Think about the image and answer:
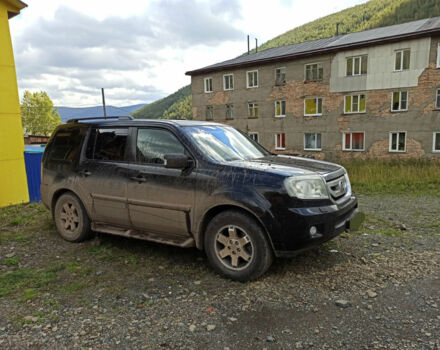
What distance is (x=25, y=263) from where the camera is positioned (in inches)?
177

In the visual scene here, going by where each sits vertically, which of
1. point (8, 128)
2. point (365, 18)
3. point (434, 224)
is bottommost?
point (434, 224)

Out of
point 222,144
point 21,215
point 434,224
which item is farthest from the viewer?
point 21,215

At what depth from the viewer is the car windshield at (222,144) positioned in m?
4.15

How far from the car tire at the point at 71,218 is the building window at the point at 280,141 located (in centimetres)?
2756

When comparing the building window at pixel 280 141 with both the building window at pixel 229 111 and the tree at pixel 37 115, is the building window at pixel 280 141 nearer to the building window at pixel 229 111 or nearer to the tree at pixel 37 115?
the building window at pixel 229 111

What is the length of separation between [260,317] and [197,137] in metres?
2.30

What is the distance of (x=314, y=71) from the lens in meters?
28.3

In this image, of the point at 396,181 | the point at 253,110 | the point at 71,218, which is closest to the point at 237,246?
the point at 71,218

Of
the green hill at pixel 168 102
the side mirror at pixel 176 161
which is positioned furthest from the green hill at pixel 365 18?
the side mirror at pixel 176 161

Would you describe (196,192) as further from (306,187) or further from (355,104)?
(355,104)

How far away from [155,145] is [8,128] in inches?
Result: 252

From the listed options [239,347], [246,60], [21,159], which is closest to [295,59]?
[246,60]

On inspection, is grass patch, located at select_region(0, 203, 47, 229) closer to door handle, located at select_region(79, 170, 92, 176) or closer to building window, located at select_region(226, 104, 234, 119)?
door handle, located at select_region(79, 170, 92, 176)

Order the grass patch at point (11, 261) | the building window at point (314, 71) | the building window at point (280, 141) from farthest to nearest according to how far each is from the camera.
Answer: the building window at point (280, 141)
the building window at point (314, 71)
the grass patch at point (11, 261)
